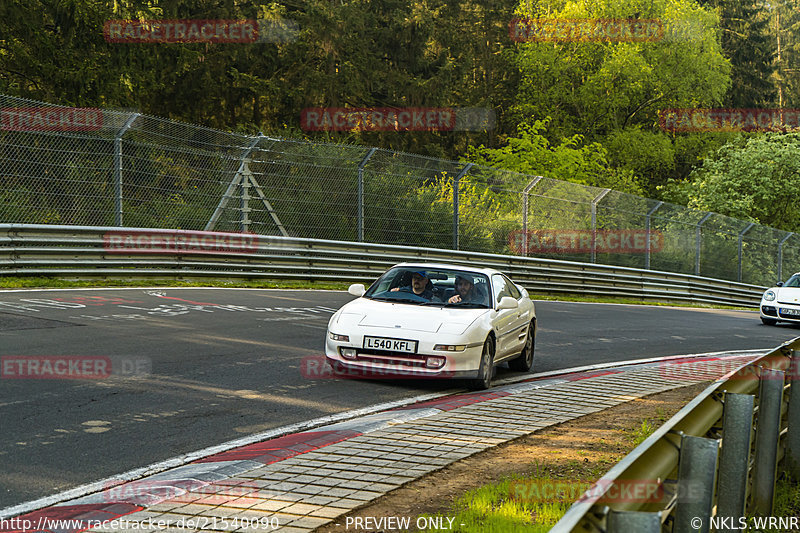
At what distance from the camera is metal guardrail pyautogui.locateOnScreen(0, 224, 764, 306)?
16000 mm

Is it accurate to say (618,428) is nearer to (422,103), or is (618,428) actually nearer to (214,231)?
(214,231)

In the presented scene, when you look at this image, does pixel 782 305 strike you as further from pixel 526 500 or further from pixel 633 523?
pixel 633 523

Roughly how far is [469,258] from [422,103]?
21.1 meters

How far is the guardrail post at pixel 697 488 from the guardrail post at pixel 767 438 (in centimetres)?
225

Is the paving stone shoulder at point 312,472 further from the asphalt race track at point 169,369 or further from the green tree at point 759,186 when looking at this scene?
the green tree at point 759,186

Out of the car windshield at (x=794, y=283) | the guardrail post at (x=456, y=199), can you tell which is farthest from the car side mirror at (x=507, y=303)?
the car windshield at (x=794, y=283)

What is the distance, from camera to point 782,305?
833 inches

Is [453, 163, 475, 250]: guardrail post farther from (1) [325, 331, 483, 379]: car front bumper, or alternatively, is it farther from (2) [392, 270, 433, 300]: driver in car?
(1) [325, 331, 483, 379]: car front bumper

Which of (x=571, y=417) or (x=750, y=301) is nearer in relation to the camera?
(x=571, y=417)

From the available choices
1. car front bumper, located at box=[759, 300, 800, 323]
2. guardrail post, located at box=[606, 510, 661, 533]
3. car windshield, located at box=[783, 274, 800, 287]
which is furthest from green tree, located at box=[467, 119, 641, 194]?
guardrail post, located at box=[606, 510, 661, 533]

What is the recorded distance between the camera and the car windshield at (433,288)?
32.7 feet

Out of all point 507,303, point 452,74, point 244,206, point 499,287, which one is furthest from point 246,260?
point 452,74

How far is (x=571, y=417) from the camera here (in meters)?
7.97

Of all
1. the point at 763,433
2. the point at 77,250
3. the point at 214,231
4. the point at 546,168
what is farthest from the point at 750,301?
the point at 763,433
